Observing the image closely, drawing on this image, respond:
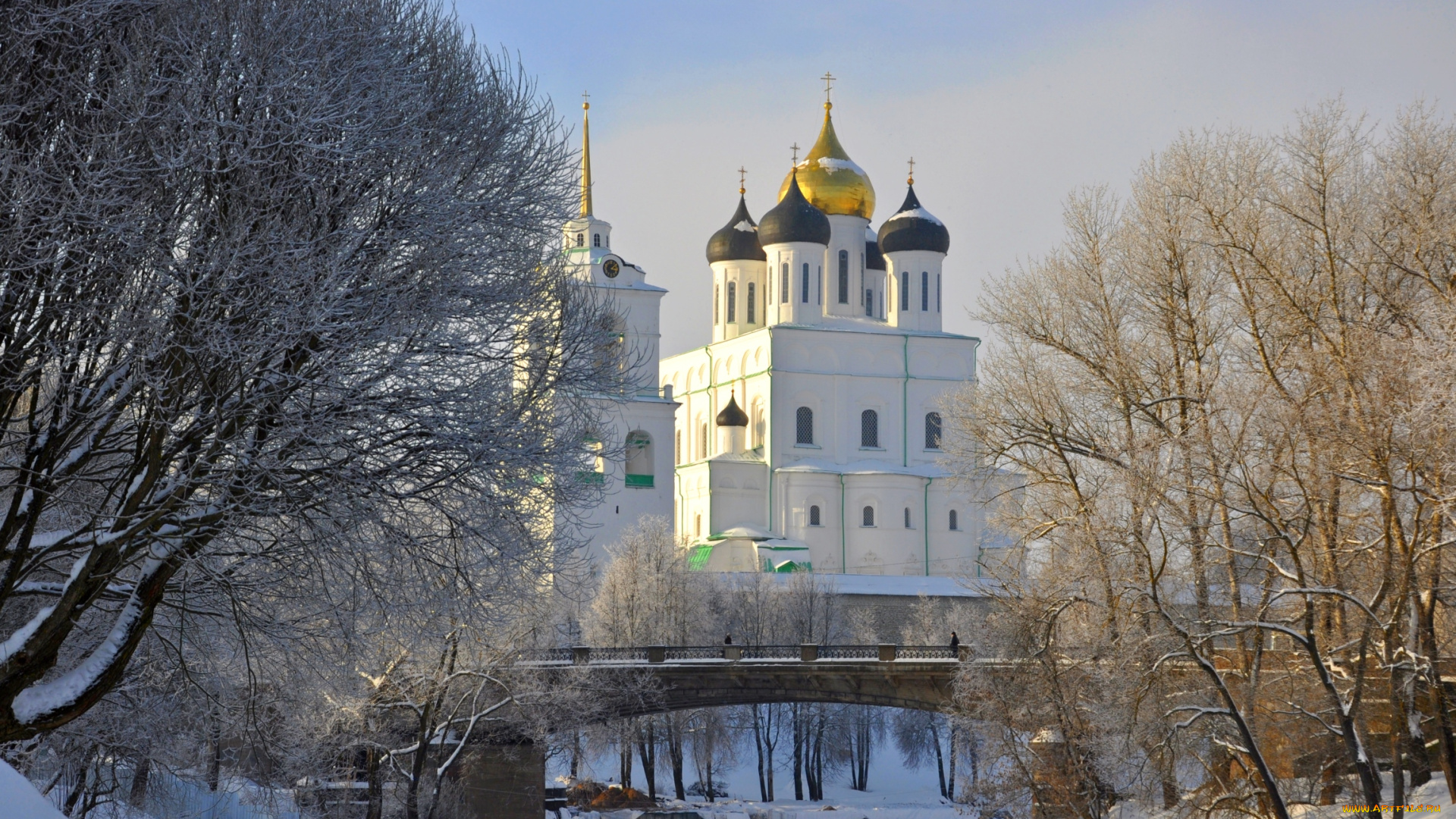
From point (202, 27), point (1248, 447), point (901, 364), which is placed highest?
point (901, 364)

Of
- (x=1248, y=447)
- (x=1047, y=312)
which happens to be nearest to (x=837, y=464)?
(x=1047, y=312)

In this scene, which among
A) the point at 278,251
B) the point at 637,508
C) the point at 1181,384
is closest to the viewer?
the point at 278,251

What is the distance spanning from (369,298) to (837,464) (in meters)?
48.6

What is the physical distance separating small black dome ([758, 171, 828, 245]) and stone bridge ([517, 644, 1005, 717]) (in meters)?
29.3

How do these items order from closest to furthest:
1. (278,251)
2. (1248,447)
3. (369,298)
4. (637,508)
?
(278,251) < (369,298) < (1248,447) < (637,508)

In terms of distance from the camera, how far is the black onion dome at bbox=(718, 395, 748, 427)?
186ft

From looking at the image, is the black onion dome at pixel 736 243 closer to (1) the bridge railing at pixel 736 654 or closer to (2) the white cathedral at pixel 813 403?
(2) the white cathedral at pixel 813 403

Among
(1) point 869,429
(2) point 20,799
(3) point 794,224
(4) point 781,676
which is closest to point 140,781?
(2) point 20,799

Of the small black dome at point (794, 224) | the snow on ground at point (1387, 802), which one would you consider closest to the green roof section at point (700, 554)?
the small black dome at point (794, 224)

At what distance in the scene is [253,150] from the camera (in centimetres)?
811

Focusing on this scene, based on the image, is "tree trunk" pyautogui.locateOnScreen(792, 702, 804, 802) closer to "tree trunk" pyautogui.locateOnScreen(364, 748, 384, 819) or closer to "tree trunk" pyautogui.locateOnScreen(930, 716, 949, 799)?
"tree trunk" pyautogui.locateOnScreen(930, 716, 949, 799)

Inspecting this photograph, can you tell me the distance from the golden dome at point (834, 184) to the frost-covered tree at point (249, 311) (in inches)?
2039

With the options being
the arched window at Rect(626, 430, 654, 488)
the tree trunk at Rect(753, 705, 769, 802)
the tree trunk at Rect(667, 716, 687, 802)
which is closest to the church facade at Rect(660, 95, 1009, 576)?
the arched window at Rect(626, 430, 654, 488)

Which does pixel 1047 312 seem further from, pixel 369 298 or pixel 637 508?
pixel 637 508
